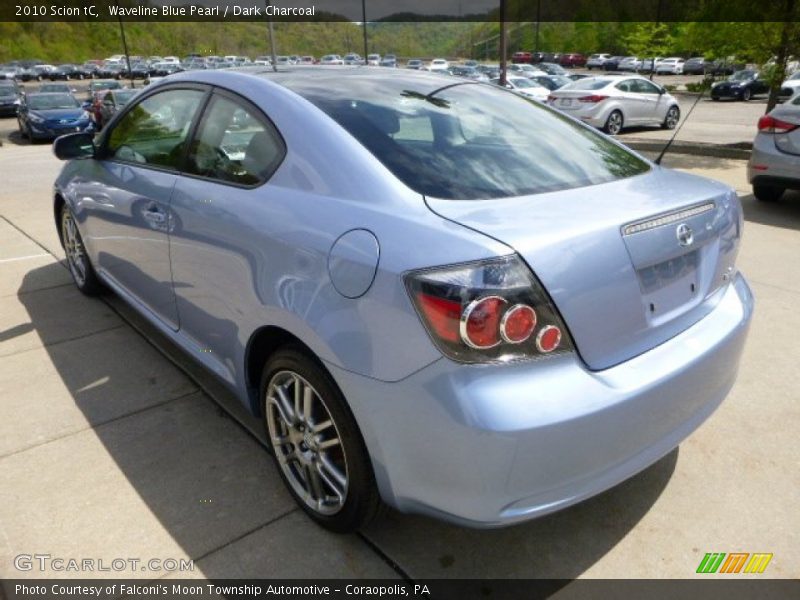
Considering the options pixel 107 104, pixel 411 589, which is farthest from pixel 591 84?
pixel 411 589

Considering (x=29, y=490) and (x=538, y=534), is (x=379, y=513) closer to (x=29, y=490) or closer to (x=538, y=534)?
(x=538, y=534)

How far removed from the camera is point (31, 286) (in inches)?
199

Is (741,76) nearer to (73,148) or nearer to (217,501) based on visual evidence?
(73,148)

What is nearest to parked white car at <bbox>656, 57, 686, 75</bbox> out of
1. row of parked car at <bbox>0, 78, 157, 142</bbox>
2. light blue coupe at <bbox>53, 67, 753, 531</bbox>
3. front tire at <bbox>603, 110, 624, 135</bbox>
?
front tire at <bbox>603, 110, 624, 135</bbox>

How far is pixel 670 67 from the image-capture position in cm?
5075

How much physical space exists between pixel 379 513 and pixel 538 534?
616mm

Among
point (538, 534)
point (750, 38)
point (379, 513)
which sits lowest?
point (538, 534)

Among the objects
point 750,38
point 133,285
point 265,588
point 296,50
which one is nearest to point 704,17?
point 750,38

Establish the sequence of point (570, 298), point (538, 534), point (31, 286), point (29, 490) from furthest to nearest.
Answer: point (31, 286) → point (29, 490) → point (538, 534) → point (570, 298)

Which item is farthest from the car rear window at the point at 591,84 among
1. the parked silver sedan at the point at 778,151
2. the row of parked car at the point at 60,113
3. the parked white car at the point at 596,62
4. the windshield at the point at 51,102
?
the parked white car at the point at 596,62

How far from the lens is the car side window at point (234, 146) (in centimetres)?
239

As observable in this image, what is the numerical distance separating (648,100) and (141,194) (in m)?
16.1

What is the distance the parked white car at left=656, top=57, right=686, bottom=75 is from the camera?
50.6 m

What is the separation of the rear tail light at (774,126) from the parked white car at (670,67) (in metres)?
50.6
